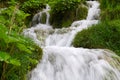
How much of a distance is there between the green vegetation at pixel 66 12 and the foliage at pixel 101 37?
3.25 metres

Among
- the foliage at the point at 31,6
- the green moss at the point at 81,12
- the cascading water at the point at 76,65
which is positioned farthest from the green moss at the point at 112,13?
the foliage at the point at 31,6

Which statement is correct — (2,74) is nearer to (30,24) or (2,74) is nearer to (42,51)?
(42,51)

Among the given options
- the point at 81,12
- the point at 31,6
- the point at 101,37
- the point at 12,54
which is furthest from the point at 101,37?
the point at 31,6

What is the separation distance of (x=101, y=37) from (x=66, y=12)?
13.7 feet

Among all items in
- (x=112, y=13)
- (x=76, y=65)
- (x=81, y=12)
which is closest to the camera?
(x=76, y=65)

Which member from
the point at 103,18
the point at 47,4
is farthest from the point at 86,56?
the point at 47,4

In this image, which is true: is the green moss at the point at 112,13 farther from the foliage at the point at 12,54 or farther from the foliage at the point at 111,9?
the foliage at the point at 12,54

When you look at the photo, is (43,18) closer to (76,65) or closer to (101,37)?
(101,37)

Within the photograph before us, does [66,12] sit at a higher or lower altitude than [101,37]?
lower

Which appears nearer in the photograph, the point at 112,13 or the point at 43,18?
the point at 112,13

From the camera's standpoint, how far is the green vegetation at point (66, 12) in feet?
34.0

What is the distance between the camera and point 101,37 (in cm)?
674

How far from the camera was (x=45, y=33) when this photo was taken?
8.52 m

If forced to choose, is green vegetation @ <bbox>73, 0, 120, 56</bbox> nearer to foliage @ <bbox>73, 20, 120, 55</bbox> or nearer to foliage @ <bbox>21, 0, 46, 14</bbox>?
foliage @ <bbox>73, 20, 120, 55</bbox>
